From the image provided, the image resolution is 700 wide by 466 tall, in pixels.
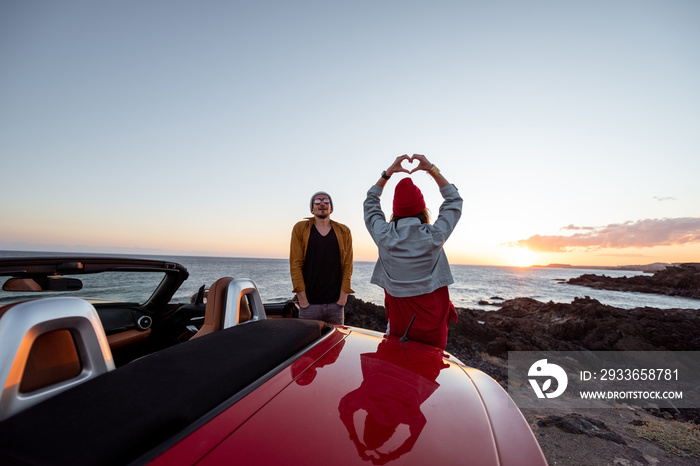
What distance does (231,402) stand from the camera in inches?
38.8

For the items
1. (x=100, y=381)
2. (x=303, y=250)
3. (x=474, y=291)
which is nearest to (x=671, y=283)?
(x=474, y=291)

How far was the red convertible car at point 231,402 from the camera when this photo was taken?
0.75 metres

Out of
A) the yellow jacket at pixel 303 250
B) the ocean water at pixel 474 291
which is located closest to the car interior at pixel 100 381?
the ocean water at pixel 474 291

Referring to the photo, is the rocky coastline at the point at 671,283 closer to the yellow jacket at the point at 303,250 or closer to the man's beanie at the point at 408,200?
the yellow jacket at the point at 303,250

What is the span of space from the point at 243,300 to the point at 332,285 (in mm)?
1758

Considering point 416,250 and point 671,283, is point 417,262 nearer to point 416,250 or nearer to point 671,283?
point 416,250

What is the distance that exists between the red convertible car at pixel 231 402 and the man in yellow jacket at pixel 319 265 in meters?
2.24

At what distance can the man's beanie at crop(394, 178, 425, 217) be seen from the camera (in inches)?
93.5

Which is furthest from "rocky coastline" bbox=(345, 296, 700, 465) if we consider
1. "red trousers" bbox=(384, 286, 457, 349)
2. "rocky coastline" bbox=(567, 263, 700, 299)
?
"rocky coastline" bbox=(567, 263, 700, 299)

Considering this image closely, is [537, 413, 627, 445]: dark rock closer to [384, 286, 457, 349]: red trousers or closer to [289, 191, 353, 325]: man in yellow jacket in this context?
[384, 286, 457, 349]: red trousers

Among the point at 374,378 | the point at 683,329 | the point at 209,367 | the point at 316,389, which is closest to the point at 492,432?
the point at 374,378

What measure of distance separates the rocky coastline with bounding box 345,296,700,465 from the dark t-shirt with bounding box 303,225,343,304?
2.84m

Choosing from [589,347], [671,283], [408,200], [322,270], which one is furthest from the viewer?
[671,283]

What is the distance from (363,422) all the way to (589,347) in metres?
8.59
